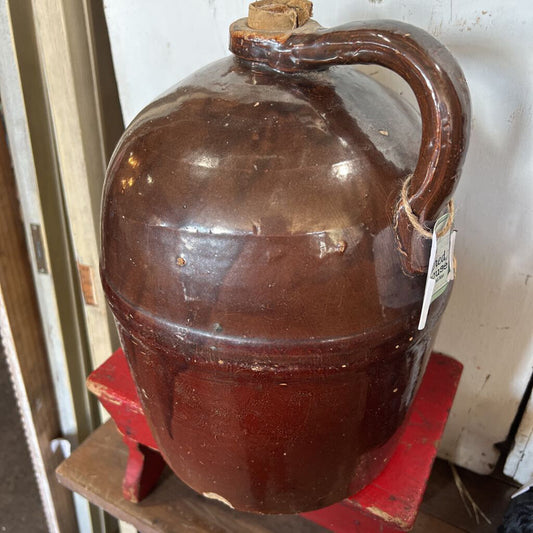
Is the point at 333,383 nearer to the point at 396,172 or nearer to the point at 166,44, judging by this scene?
the point at 396,172

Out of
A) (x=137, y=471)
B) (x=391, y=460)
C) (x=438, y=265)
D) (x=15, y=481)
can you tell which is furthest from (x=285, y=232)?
(x=15, y=481)

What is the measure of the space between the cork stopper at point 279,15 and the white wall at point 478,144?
23 cm

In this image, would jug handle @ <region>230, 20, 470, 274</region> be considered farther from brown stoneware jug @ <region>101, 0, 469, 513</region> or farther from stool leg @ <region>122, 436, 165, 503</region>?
stool leg @ <region>122, 436, 165, 503</region>

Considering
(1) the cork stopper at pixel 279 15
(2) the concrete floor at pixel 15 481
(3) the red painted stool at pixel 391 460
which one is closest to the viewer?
(1) the cork stopper at pixel 279 15

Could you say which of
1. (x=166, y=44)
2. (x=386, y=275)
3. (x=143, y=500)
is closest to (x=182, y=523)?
(x=143, y=500)

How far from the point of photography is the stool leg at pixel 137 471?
92 cm

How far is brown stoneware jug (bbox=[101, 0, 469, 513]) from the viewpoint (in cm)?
54

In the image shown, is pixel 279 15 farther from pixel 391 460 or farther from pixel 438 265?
pixel 391 460

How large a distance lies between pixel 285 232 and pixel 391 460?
446mm

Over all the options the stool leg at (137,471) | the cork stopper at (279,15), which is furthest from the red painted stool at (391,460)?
the cork stopper at (279,15)

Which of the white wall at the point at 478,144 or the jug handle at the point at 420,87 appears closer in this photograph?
the jug handle at the point at 420,87

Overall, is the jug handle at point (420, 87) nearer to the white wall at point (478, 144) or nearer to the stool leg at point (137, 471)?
the white wall at point (478, 144)

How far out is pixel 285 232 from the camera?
53cm

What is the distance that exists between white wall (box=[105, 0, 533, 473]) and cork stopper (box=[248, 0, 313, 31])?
0.23 meters
